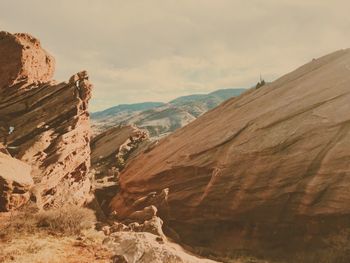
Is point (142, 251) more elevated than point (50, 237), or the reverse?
point (50, 237)

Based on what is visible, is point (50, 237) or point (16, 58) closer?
point (50, 237)

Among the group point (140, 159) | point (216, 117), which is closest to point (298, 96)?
point (216, 117)

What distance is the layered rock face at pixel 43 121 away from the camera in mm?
23344

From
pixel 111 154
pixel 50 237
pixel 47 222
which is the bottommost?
pixel 50 237

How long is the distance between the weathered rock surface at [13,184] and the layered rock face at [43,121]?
116cm

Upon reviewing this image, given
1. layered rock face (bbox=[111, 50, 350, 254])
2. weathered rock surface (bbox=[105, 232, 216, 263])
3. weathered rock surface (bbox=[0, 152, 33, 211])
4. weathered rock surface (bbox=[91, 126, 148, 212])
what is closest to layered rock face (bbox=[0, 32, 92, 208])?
weathered rock surface (bbox=[0, 152, 33, 211])

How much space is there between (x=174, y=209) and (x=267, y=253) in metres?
6.34

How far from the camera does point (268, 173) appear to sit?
19.6 metres

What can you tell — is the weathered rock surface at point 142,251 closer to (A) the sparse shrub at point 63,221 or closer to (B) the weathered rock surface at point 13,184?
(A) the sparse shrub at point 63,221

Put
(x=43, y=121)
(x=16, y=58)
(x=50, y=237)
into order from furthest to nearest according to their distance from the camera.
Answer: (x=16, y=58)
(x=43, y=121)
(x=50, y=237)

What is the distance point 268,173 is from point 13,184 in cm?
1322

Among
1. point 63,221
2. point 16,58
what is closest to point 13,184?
point 63,221

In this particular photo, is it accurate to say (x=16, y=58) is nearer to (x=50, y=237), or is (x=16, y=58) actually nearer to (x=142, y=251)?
(x=50, y=237)

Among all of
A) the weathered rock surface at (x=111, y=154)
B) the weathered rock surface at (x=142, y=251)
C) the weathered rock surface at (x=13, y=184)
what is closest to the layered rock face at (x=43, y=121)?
the weathered rock surface at (x=13, y=184)
